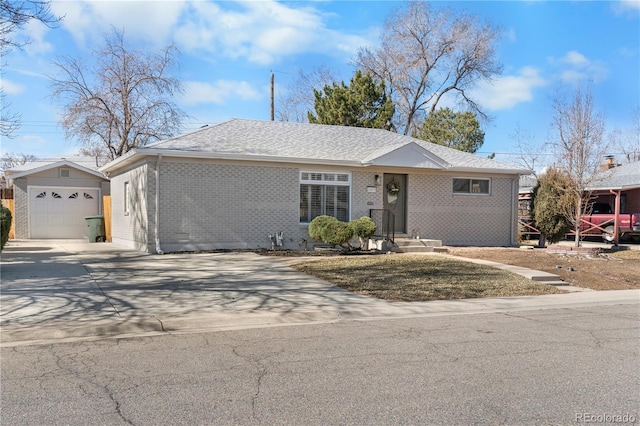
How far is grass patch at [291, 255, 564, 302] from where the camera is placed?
1045 cm

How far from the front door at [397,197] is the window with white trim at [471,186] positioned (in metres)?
2.23

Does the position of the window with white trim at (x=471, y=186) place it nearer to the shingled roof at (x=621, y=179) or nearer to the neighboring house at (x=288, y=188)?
the neighboring house at (x=288, y=188)

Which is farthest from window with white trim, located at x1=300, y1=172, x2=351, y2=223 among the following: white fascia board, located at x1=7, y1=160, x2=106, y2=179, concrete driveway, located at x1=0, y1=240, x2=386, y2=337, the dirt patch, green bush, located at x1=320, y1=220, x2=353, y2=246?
white fascia board, located at x1=7, y1=160, x2=106, y2=179

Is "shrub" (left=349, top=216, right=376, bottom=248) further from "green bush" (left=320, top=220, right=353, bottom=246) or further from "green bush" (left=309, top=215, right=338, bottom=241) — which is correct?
"green bush" (left=309, top=215, right=338, bottom=241)

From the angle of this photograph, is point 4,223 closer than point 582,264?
Yes

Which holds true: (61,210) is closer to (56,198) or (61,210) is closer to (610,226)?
(56,198)

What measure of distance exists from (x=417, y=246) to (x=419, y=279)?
240 inches

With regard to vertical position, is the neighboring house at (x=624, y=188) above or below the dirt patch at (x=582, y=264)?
above

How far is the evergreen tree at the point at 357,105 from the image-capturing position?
34375 mm

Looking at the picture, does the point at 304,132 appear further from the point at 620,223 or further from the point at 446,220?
the point at 620,223

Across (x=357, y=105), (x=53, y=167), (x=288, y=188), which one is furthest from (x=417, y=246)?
(x=357, y=105)

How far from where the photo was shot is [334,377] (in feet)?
17.0

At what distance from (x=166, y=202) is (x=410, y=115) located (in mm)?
28284

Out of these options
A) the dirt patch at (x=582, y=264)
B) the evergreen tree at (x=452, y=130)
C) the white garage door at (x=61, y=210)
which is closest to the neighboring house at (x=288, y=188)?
the dirt patch at (x=582, y=264)
